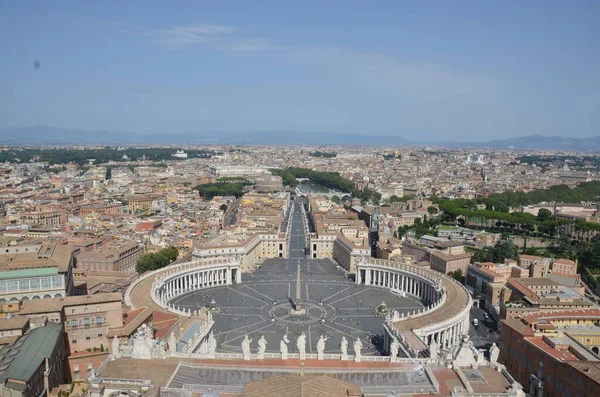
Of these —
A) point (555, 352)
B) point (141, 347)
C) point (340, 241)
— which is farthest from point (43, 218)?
point (555, 352)

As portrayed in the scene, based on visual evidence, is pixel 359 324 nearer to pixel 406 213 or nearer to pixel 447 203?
pixel 406 213

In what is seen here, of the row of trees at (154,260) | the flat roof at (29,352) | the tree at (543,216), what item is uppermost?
the flat roof at (29,352)

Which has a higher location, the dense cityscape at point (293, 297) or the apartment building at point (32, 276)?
the apartment building at point (32, 276)

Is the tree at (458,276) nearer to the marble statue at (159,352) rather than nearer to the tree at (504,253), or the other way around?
the tree at (504,253)

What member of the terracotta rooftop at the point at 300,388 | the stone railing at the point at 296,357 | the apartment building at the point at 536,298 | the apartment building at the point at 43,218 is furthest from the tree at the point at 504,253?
the apartment building at the point at 43,218

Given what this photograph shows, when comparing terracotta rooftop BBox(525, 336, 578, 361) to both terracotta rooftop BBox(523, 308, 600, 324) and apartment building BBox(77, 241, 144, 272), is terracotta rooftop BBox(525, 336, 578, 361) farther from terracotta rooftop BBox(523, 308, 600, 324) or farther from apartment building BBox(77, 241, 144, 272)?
apartment building BBox(77, 241, 144, 272)

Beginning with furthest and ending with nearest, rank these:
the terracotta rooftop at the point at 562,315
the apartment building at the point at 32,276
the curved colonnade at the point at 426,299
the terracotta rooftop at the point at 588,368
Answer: the curved colonnade at the point at 426,299 < the terracotta rooftop at the point at 562,315 < the apartment building at the point at 32,276 < the terracotta rooftop at the point at 588,368
